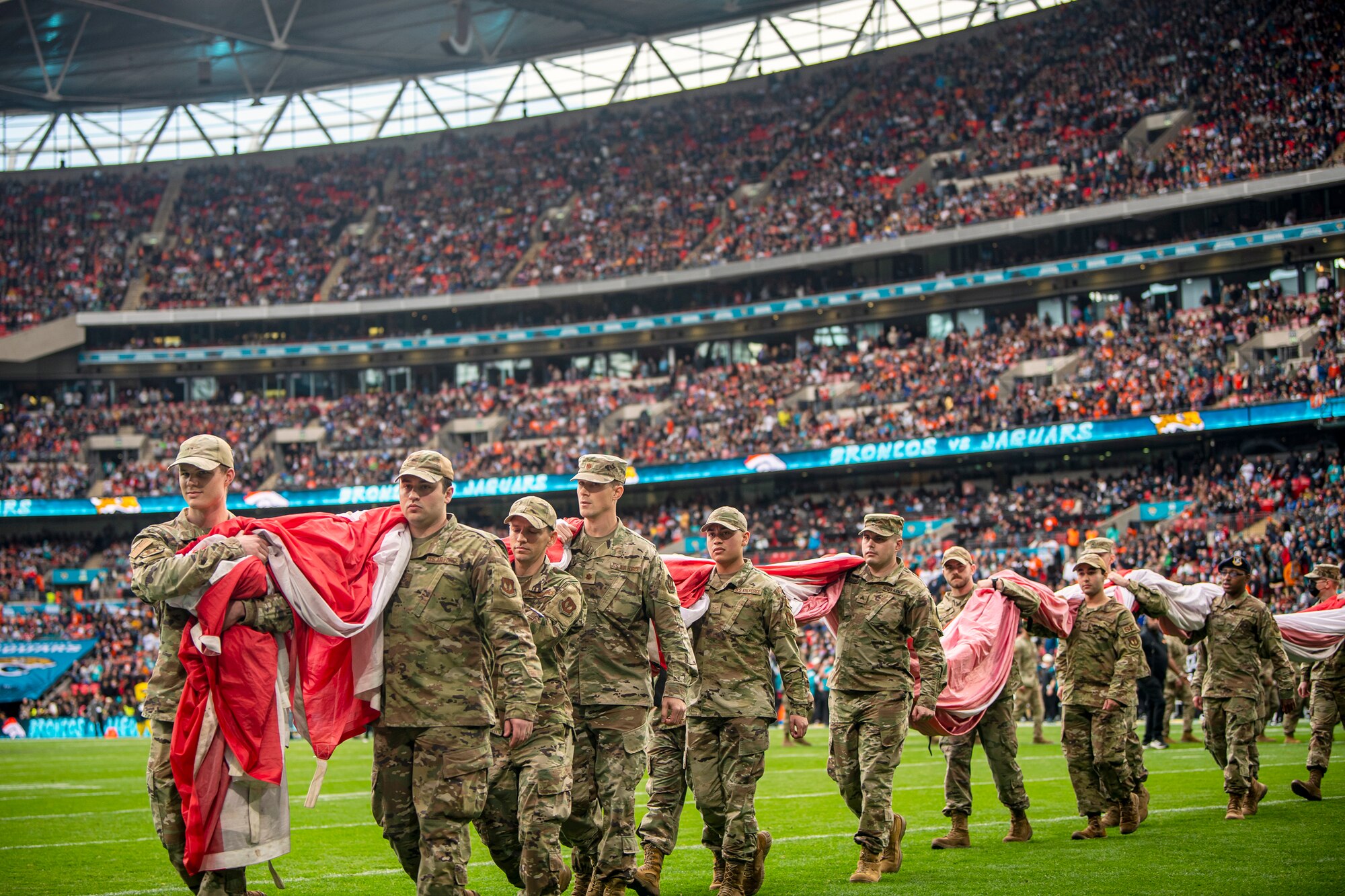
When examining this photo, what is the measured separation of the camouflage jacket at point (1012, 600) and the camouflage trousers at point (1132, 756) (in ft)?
3.39

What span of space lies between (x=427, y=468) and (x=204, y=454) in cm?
129

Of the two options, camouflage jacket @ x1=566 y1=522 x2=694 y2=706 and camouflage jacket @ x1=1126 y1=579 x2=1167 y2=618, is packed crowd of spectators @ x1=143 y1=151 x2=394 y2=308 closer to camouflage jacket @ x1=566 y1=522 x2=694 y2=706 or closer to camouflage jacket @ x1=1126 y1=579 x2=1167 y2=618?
camouflage jacket @ x1=1126 y1=579 x2=1167 y2=618

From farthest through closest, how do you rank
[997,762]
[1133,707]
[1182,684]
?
[1182,684], [1133,707], [997,762]

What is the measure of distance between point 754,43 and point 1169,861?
2175 inches

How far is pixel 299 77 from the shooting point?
65.0m

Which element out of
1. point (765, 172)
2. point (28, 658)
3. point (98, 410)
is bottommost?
point (28, 658)

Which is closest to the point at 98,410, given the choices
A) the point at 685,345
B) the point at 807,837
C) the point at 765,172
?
the point at 685,345

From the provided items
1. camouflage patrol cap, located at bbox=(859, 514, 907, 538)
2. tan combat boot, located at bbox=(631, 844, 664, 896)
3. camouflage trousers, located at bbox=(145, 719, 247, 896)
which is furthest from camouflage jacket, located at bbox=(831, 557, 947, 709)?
camouflage trousers, located at bbox=(145, 719, 247, 896)

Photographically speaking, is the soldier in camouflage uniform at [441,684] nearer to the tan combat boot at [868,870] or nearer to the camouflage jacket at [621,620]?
the camouflage jacket at [621,620]

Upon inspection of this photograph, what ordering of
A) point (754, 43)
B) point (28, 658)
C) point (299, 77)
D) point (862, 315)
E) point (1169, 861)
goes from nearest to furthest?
point (1169, 861)
point (28, 658)
point (862, 315)
point (754, 43)
point (299, 77)

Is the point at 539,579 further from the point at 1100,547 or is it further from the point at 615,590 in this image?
the point at 1100,547

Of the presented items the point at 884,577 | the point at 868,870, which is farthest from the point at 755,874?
the point at 884,577

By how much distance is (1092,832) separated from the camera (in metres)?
11.5

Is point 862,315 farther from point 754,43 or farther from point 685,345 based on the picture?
point 754,43
